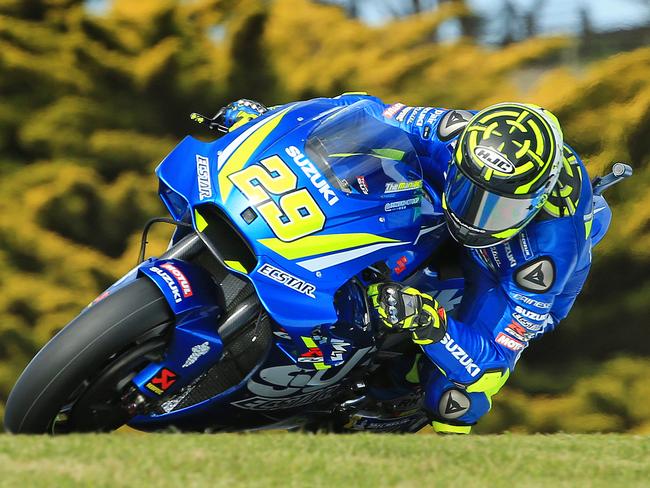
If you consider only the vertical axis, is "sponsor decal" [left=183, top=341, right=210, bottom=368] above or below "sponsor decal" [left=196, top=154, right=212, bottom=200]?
below

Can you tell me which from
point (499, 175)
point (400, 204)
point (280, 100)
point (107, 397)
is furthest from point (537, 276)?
point (280, 100)

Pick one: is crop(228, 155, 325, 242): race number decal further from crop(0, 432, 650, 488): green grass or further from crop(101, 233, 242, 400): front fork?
crop(0, 432, 650, 488): green grass

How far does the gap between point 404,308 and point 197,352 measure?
0.73 meters

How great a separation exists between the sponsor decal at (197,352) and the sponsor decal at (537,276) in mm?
1312

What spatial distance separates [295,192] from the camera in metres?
3.30

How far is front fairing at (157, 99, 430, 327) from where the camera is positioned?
3181 millimetres

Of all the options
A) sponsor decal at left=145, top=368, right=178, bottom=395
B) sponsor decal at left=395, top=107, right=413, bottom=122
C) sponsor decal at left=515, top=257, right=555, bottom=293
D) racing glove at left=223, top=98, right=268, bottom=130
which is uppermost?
racing glove at left=223, top=98, right=268, bottom=130

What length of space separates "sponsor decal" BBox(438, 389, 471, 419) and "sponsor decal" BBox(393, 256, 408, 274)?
627mm

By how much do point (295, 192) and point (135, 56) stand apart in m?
2.62

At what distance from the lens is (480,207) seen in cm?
360

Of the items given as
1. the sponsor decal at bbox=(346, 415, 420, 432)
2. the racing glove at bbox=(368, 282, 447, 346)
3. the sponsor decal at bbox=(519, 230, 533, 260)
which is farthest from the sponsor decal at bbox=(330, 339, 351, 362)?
the sponsor decal at bbox=(519, 230, 533, 260)

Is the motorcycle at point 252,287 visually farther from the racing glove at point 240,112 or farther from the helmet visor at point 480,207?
the racing glove at point 240,112

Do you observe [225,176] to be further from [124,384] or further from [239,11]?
[239,11]

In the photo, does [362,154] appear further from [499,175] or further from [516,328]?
[516,328]
